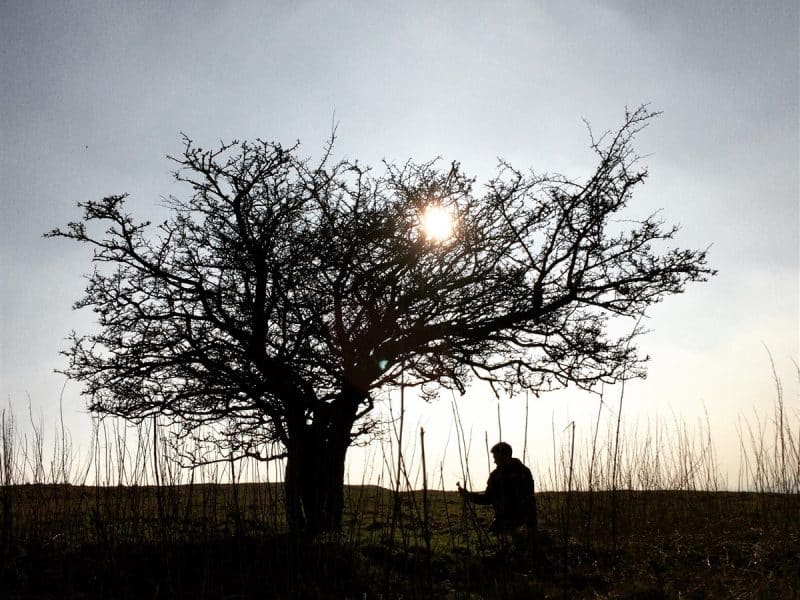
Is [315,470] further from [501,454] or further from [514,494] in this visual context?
[514,494]

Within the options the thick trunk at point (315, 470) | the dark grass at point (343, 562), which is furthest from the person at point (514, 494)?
the thick trunk at point (315, 470)

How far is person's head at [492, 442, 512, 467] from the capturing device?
838 cm

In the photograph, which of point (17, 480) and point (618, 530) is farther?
point (618, 530)

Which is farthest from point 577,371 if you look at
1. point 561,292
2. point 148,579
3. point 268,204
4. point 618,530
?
point 148,579

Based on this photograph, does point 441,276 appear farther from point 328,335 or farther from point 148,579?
point 148,579

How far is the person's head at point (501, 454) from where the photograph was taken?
8375 millimetres

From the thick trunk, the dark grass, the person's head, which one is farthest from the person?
the thick trunk

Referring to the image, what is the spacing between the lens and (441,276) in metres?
8.76

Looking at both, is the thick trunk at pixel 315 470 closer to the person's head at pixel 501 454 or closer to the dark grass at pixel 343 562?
the dark grass at pixel 343 562

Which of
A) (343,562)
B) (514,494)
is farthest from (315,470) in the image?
(514,494)

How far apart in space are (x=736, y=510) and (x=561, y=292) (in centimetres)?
450

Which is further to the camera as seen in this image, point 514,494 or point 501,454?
point 501,454

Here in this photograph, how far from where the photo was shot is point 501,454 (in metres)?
8.41

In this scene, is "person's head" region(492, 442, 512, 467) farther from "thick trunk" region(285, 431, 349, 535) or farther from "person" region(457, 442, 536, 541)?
"thick trunk" region(285, 431, 349, 535)
